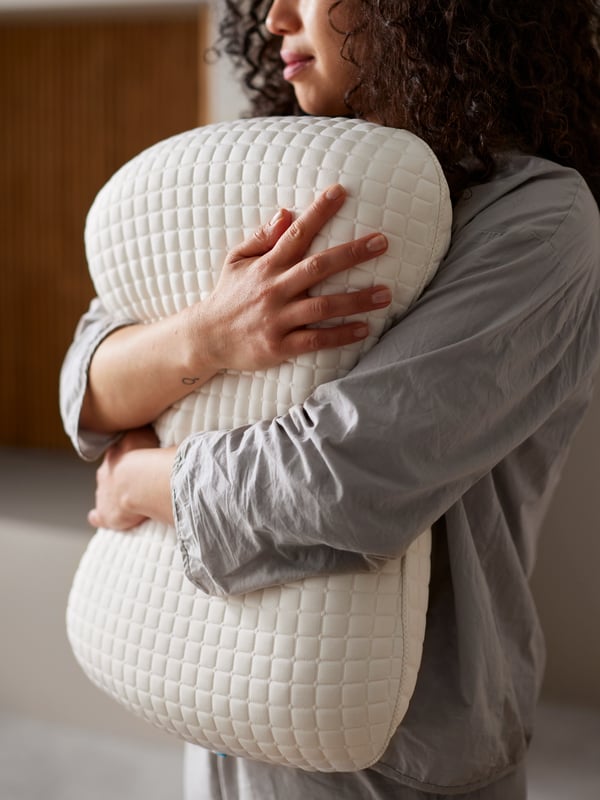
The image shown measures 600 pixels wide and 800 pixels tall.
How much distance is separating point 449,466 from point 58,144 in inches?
89.1

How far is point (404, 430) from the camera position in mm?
764

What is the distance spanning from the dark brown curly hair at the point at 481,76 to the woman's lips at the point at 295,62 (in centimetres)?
7

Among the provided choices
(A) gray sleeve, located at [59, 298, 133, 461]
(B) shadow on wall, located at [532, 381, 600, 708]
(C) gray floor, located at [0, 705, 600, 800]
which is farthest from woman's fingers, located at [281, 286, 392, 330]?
(C) gray floor, located at [0, 705, 600, 800]

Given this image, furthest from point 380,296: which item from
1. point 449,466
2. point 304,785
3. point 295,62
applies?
point 304,785

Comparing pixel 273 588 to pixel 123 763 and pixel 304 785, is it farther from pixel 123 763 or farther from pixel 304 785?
pixel 123 763

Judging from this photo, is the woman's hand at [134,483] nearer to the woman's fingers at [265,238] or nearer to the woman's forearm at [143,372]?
the woman's forearm at [143,372]

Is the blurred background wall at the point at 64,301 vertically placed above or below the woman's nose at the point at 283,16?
below

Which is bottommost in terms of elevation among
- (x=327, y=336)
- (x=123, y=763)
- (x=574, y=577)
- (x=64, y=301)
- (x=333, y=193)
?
(x=123, y=763)

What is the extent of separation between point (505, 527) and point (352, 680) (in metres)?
0.24

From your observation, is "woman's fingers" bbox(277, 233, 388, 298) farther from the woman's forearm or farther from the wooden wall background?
the wooden wall background

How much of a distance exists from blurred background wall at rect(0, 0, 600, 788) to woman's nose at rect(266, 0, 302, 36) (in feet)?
2.95

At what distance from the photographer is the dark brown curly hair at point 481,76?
2.95ft

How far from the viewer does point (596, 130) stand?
1.01 metres

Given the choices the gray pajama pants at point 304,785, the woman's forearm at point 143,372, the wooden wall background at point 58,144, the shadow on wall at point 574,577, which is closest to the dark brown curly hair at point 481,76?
the woman's forearm at point 143,372
